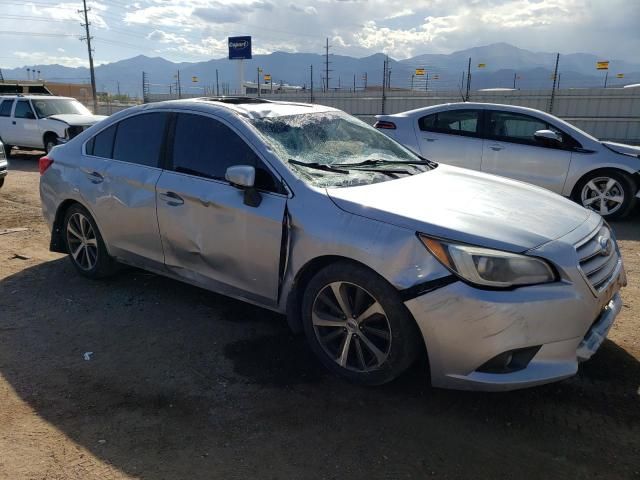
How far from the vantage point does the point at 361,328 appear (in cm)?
313

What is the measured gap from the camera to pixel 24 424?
2.91 meters

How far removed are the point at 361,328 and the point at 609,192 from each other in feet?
19.8

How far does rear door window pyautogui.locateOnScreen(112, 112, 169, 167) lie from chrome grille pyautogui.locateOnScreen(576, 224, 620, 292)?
3.05 m

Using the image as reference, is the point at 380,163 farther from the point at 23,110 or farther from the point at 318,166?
the point at 23,110

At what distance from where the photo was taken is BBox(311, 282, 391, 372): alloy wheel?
10.0 ft

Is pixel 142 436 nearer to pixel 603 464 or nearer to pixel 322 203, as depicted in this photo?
pixel 322 203

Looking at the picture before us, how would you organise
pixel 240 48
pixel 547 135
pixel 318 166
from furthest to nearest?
pixel 240 48 → pixel 547 135 → pixel 318 166

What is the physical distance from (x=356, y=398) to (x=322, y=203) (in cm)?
116

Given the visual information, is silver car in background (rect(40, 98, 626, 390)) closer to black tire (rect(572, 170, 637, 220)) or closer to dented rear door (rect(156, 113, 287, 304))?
dented rear door (rect(156, 113, 287, 304))

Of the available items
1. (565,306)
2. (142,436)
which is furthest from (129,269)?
(565,306)

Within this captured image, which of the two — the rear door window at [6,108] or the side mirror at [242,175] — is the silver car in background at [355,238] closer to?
the side mirror at [242,175]

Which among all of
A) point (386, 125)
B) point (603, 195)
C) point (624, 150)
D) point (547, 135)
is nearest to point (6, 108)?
point (386, 125)

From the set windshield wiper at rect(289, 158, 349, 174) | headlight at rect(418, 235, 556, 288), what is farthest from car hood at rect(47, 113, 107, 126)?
headlight at rect(418, 235, 556, 288)

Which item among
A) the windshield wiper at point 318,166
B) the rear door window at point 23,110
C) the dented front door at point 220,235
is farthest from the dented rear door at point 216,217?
the rear door window at point 23,110
